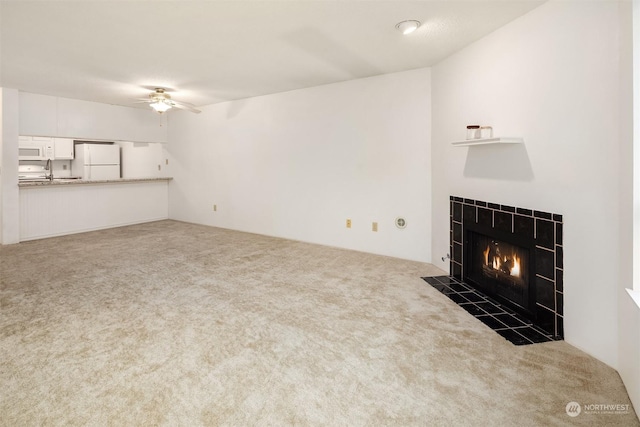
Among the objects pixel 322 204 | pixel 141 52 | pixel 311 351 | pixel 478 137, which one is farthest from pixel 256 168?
pixel 311 351

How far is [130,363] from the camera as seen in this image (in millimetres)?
2018

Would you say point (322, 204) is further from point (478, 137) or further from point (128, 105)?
Result: point (128, 105)

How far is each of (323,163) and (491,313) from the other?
307cm

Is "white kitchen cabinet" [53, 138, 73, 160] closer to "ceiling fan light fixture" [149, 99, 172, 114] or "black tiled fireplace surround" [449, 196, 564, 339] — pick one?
"ceiling fan light fixture" [149, 99, 172, 114]

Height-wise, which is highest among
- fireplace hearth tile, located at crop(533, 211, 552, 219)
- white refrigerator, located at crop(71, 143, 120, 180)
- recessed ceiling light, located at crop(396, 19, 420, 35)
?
recessed ceiling light, located at crop(396, 19, 420, 35)

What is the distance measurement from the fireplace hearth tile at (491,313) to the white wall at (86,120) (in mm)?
6128

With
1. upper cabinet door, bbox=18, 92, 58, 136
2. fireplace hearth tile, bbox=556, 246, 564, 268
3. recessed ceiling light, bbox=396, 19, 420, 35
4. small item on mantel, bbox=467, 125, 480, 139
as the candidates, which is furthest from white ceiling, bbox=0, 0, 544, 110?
fireplace hearth tile, bbox=556, 246, 564, 268

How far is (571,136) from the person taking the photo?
2.20m

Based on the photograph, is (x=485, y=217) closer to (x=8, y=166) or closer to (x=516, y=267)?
(x=516, y=267)

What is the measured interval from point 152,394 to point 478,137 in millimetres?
2964

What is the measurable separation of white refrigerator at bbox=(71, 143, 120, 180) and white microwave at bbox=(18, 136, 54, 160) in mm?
488

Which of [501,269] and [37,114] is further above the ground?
[37,114]

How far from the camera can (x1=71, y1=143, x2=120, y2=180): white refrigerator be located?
7.43 metres

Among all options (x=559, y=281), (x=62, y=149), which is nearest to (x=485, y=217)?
(x=559, y=281)
